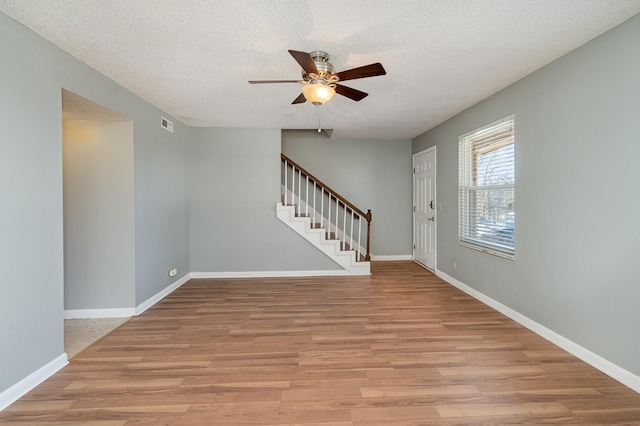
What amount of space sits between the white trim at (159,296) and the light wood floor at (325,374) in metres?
0.26

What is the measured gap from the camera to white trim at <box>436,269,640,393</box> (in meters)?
1.99

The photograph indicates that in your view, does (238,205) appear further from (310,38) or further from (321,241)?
(310,38)

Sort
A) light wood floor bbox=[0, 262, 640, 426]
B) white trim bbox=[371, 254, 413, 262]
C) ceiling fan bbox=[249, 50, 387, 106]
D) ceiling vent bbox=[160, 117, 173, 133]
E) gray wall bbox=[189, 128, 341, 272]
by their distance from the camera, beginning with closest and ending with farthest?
light wood floor bbox=[0, 262, 640, 426] → ceiling fan bbox=[249, 50, 387, 106] → ceiling vent bbox=[160, 117, 173, 133] → gray wall bbox=[189, 128, 341, 272] → white trim bbox=[371, 254, 413, 262]

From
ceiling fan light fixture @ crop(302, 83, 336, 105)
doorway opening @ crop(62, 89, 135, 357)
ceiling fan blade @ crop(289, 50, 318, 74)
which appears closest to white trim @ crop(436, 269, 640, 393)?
ceiling fan light fixture @ crop(302, 83, 336, 105)

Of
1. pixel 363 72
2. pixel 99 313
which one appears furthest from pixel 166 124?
pixel 363 72

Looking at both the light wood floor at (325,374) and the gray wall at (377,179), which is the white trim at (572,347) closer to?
the light wood floor at (325,374)

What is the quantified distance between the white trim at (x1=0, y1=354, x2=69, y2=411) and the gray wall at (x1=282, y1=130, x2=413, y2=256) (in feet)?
15.1

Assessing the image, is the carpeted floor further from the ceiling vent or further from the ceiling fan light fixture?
the ceiling fan light fixture

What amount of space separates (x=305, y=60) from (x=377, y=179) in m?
4.26

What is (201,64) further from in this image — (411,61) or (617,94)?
(617,94)

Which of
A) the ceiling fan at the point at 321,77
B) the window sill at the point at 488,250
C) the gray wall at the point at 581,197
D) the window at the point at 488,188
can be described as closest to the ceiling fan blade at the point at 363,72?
the ceiling fan at the point at 321,77

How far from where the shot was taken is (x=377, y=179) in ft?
19.8

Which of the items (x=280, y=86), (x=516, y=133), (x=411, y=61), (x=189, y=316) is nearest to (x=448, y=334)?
(x=516, y=133)

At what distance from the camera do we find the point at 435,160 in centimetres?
496
